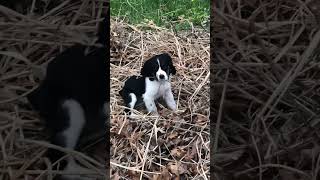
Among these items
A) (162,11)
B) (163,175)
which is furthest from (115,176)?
(162,11)

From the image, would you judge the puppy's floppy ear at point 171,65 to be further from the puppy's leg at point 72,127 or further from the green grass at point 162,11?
the puppy's leg at point 72,127

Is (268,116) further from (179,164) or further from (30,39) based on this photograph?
(30,39)

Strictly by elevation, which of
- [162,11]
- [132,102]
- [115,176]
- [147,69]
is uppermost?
[162,11]

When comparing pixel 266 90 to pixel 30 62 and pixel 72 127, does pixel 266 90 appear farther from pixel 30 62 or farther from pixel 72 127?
pixel 30 62

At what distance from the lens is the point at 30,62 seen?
2.90 m

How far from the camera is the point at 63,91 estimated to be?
2914mm

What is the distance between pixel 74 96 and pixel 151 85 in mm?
247

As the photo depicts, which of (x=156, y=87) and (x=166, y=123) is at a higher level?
(x=156, y=87)

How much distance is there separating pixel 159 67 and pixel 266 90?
35cm

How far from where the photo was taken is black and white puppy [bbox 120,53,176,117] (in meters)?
2.88

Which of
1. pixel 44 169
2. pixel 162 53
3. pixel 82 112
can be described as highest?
pixel 162 53

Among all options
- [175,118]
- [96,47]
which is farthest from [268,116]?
[96,47]

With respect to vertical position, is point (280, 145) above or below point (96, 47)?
below

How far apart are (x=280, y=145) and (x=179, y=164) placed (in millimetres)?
325
